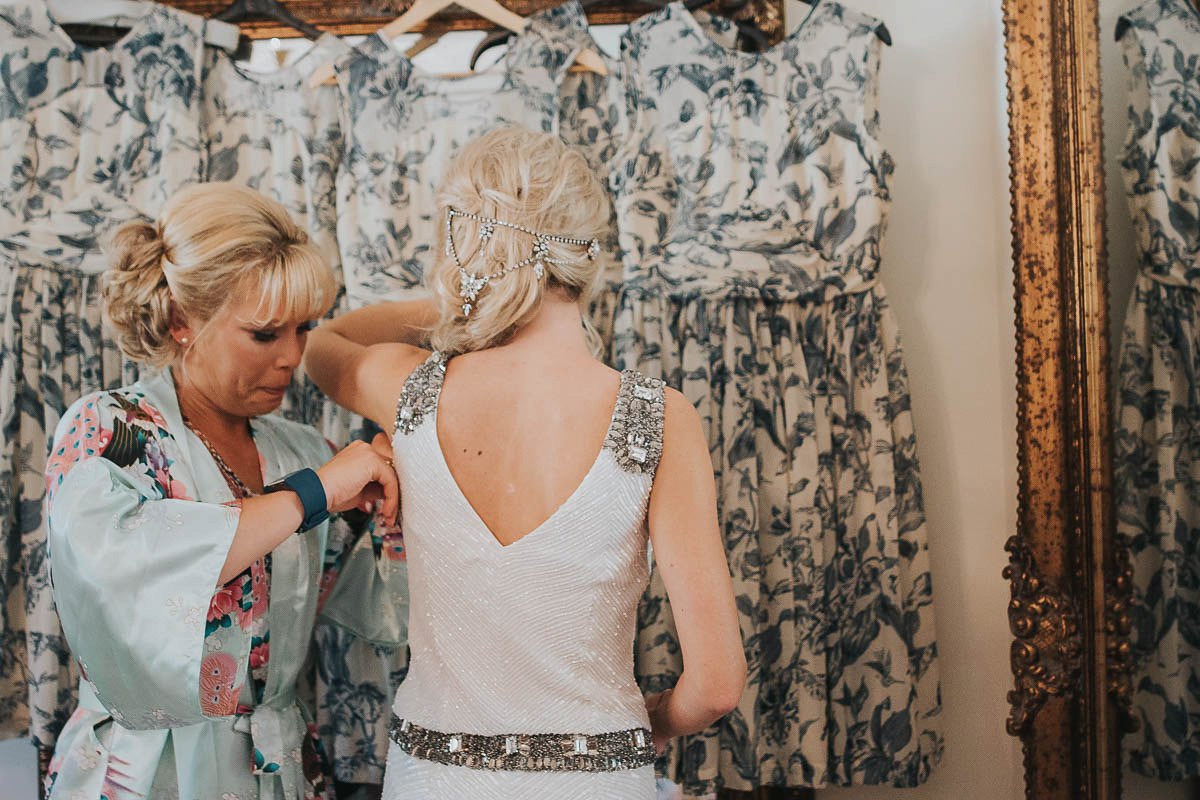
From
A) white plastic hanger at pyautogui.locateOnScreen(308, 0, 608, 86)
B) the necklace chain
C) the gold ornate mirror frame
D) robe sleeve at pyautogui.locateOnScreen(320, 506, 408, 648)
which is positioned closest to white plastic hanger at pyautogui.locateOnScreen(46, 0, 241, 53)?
white plastic hanger at pyautogui.locateOnScreen(308, 0, 608, 86)

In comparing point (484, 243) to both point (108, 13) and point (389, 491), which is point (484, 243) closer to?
point (389, 491)

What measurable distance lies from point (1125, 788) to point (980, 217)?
1.12 meters

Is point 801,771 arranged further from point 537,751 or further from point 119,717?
point 119,717

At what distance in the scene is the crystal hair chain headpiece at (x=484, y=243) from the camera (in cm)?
119

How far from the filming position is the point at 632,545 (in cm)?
120

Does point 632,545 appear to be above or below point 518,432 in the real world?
below

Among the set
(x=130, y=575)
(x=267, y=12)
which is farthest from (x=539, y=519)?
(x=267, y=12)

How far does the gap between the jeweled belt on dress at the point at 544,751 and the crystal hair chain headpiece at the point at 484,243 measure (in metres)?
0.52

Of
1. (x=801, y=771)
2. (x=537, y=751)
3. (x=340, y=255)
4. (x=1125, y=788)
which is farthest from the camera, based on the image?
(x=340, y=255)

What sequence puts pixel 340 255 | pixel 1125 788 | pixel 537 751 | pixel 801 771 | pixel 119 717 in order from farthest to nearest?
1. pixel 340 255
2. pixel 801 771
3. pixel 1125 788
4. pixel 119 717
5. pixel 537 751

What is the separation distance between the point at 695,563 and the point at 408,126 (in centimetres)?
128

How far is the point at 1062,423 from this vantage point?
5.66 ft

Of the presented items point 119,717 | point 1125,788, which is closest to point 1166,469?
point 1125,788

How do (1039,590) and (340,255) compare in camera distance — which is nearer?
(1039,590)
